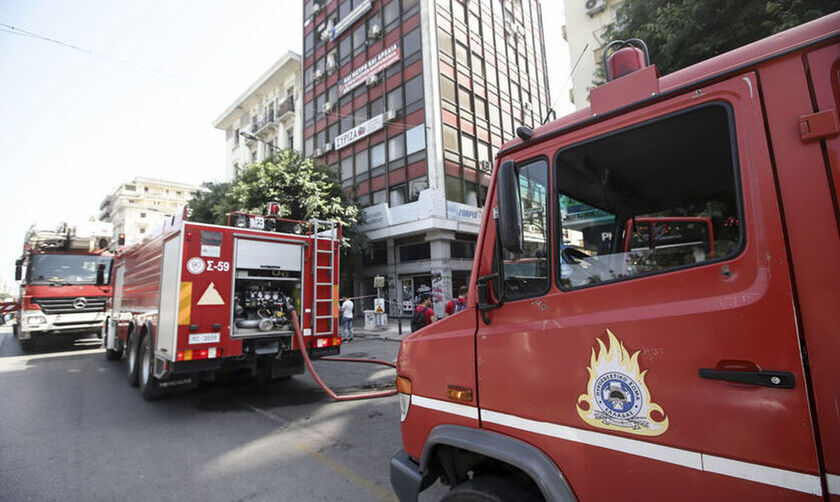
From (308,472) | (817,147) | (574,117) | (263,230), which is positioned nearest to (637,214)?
(574,117)

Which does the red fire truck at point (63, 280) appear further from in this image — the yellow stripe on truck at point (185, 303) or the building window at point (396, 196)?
the building window at point (396, 196)

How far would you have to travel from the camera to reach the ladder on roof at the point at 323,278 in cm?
630

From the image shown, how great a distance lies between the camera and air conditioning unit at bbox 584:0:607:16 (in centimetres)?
1447

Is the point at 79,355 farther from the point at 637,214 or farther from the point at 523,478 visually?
the point at 637,214

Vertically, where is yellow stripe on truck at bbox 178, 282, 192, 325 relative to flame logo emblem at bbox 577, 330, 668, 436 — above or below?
above

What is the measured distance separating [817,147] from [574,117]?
904 millimetres

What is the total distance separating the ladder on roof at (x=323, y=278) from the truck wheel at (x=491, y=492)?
15.4ft

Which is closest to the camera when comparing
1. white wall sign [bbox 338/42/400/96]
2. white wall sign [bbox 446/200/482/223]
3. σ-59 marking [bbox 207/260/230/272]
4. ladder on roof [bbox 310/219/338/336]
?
σ-59 marking [bbox 207/260/230/272]

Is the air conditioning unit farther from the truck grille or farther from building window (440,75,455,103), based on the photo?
the truck grille

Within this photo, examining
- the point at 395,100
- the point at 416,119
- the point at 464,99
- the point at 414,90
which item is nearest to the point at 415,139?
the point at 416,119

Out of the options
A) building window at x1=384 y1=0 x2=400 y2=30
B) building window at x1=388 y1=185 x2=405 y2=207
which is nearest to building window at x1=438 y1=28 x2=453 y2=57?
building window at x1=384 y1=0 x2=400 y2=30

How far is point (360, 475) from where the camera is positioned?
3.54 meters

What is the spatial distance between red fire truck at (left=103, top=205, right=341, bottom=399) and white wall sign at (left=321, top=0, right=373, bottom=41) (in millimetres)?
21989

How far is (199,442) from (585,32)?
18019mm
